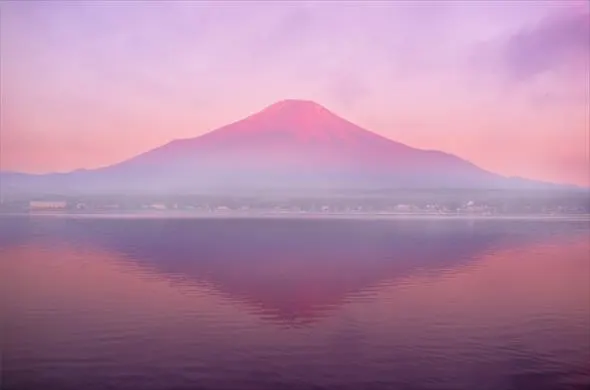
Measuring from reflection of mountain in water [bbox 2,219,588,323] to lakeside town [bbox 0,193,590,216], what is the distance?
0.16 metres

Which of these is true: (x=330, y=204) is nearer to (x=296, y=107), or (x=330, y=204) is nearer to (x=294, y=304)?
(x=296, y=107)

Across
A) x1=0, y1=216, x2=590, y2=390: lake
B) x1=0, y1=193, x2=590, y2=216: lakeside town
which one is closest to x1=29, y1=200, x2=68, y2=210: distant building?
x1=0, y1=193, x2=590, y2=216: lakeside town

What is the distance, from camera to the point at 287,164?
5477mm

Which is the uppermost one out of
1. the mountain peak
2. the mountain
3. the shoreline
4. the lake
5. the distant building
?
the mountain peak

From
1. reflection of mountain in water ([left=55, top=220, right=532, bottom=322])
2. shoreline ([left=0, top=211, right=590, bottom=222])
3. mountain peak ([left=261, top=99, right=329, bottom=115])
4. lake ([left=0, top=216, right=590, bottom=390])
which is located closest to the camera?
lake ([left=0, top=216, right=590, bottom=390])

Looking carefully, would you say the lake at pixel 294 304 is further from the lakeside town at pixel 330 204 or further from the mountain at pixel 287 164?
the mountain at pixel 287 164

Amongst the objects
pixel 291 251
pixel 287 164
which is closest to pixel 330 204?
pixel 287 164

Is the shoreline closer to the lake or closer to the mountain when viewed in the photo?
the lake

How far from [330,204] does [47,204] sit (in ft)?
7.95

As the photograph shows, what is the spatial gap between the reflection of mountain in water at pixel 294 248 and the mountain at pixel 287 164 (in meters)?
0.42

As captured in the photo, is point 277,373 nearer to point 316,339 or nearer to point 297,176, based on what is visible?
point 316,339

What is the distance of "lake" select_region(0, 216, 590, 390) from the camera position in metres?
3.54

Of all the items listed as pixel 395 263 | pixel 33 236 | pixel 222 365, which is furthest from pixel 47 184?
pixel 395 263

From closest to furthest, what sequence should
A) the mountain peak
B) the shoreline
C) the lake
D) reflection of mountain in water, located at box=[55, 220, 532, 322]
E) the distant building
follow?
the lake → reflection of mountain in water, located at box=[55, 220, 532, 322] → the distant building → the mountain peak → the shoreline
